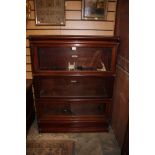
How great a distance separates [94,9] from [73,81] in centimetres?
93

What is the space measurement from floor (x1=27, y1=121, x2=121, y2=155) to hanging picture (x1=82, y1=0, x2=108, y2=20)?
4.91 ft

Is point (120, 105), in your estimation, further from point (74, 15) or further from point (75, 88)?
point (74, 15)

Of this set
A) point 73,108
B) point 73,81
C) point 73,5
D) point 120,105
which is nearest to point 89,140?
point 73,108

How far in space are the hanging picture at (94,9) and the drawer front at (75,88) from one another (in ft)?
2.57

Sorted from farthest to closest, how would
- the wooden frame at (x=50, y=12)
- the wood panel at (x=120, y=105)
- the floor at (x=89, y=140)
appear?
the wooden frame at (x=50, y=12), the floor at (x=89, y=140), the wood panel at (x=120, y=105)

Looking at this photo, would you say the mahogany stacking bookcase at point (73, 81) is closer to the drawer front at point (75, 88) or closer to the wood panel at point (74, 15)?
the drawer front at point (75, 88)

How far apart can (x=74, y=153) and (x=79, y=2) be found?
177 cm

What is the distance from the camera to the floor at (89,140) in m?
1.85

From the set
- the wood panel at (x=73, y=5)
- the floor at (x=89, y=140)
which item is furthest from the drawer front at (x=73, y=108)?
the wood panel at (x=73, y=5)

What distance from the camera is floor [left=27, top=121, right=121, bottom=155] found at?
72.7 inches

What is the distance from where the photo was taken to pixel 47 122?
2094 mm
